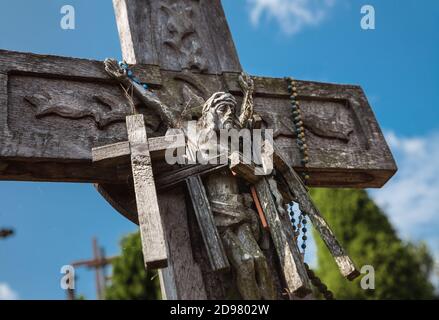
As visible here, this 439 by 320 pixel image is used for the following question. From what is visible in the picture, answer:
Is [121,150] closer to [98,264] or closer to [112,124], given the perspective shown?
[112,124]

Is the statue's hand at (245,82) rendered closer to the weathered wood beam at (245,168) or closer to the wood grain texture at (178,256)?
the weathered wood beam at (245,168)

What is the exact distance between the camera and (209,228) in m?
3.61

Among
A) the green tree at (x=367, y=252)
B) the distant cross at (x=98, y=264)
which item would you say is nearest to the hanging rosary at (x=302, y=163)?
the green tree at (x=367, y=252)

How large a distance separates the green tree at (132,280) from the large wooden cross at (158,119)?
9.87 m

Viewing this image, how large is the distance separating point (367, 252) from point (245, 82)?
1092cm

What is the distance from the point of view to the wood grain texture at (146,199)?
3053mm

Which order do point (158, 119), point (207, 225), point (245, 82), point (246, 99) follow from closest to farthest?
1. point (207, 225)
2. point (158, 119)
3. point (246, 99)
4. point (245, 82)

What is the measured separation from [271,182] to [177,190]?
618mm

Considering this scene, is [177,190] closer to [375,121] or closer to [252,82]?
[252,82]

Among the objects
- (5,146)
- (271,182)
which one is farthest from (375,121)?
(5,146)

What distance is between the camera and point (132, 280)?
1480cm

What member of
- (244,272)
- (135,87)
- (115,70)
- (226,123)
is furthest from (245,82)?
(244,272)

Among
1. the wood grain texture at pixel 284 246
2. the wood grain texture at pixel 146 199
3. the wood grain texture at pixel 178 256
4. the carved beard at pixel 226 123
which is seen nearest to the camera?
the wood grain texture at pixel 146 199

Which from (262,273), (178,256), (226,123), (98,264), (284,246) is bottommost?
(262,273)
